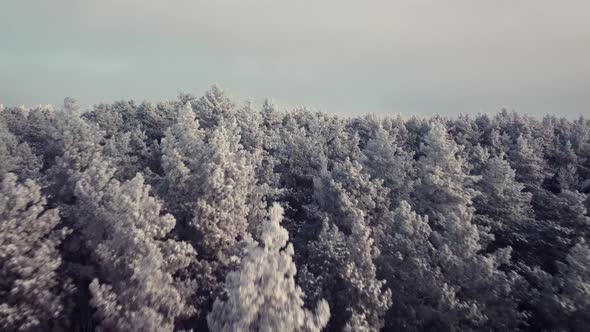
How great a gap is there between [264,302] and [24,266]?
12742 millimetres

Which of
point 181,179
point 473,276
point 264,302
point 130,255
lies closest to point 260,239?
point 181,179

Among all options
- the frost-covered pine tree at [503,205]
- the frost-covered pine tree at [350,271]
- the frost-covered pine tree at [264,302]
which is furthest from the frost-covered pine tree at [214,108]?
the frost-covered pine tree at [264,302]

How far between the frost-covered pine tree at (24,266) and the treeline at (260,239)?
8cm

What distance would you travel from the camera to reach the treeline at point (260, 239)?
68.1 ft

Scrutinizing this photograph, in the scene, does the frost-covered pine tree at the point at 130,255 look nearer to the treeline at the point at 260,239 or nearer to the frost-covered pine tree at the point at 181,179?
the treeline at the point at 260,239

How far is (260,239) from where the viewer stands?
27.8m

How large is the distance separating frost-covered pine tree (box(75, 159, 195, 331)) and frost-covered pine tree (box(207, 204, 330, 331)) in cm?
466

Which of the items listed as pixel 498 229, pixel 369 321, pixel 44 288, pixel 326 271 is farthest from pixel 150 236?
pixel 498 229

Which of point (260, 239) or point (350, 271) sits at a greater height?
point (260, 239)

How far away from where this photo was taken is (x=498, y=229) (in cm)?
3897

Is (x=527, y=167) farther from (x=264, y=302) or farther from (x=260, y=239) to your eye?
(x=264, y=302)

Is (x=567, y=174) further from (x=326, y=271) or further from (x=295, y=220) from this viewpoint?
(x=326, y=271)

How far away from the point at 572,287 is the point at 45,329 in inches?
1126

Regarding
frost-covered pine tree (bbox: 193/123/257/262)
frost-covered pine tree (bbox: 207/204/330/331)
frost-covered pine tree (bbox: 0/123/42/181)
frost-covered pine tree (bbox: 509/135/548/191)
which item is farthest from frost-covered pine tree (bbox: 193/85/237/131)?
frost-covered pine tree (bbox: 509/135/548/191)
